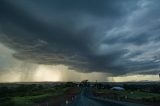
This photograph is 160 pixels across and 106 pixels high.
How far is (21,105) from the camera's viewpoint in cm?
7031

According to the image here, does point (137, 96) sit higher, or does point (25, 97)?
point (137, 96)

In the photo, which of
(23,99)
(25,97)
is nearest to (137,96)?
(25,97)

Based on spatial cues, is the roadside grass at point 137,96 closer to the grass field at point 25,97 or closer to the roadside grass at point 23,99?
the grass field at point 25,97

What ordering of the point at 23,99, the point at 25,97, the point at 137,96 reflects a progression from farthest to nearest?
the point at 137,96
the point at 25,97
the point at 23,99

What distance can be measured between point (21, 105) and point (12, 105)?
4.09m

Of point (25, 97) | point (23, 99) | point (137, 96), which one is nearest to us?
point (23, 99)

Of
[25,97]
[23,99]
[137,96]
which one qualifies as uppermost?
[137,96]

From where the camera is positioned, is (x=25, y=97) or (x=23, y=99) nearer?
(x=23, y=99)

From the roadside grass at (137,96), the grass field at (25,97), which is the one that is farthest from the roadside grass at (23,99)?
the roadside grass at (137,96)

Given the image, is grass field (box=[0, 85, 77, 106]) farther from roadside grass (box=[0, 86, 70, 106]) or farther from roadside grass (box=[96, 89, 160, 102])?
roadside grass (box=[96, 89, 160, 102])

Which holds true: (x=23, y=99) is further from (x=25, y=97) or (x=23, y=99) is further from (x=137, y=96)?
(x=137, y=96)

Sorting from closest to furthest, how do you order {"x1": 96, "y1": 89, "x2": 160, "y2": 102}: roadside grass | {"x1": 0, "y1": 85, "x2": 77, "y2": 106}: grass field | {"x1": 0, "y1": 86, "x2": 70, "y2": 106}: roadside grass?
{"x1": 0, "y1": 86, "x2": 70, "y2": 106}: roadside grass, {"x1": 0, "y1": 85, "x2": 77, "y2": 106}: grass field, {"x1": 96, "y1": 89, "x2": 160, "y2": 102}: roadside grass

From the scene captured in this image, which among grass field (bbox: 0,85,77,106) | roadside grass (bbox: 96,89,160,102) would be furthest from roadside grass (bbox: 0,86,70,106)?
roadside grass (bbox: 96,89,160,102)

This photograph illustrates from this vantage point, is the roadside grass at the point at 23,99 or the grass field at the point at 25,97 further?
the grass field at the point at 25,97
